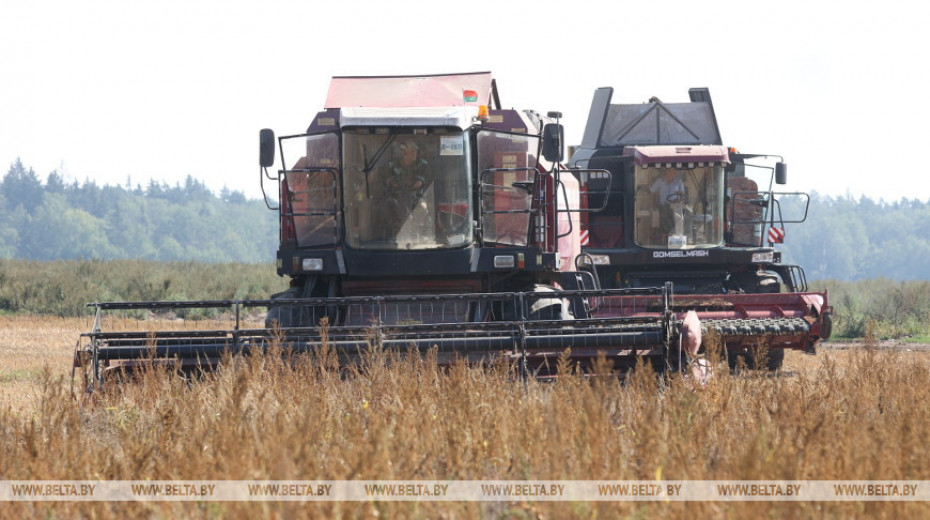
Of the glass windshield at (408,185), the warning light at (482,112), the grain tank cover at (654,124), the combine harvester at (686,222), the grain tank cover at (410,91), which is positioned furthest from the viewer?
the grain tank cover at (654,124)

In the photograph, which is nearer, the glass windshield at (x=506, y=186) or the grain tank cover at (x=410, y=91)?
the glass windshield at (x=506, y=186)

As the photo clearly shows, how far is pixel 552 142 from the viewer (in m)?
11.4

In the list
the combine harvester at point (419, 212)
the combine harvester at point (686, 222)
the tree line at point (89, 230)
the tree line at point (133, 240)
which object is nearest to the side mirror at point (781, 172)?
the combine harvester at point (686, 222)

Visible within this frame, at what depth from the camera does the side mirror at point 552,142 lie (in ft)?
37.2

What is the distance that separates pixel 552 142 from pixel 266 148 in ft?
8.94

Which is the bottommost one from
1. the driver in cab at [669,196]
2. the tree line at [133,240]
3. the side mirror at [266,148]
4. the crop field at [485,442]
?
the tree line at [133,240]

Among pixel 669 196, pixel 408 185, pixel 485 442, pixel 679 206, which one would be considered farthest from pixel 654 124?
pixel 485 442

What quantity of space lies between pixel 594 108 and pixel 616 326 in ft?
30.7

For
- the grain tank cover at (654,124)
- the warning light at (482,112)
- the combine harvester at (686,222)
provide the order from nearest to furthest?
1. the warning light at (482,112)
2. the combine harvester at (686,222)
3. the grain tank cover at (654,124)

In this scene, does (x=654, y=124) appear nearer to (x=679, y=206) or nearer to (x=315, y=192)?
(x=679, y=206)

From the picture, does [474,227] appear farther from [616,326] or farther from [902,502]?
[902,502]

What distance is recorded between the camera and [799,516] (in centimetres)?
458

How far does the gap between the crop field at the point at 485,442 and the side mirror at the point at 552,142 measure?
11.8 ft

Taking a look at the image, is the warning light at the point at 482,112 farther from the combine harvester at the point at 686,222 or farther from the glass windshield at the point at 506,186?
the combine harvester at the point at 686,222
